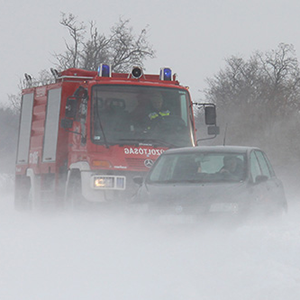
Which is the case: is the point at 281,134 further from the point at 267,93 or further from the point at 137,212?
the point at 137,212

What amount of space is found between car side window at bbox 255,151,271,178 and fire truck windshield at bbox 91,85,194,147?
89.6 inches

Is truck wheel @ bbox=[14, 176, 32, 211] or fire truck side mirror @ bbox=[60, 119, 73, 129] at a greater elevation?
fire truck side mirror @ bbox=[60, 119, 73, 129]

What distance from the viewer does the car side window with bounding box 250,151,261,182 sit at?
10.5 meters

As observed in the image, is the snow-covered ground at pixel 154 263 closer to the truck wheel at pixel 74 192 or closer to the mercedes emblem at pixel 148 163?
the truck wheel at pixel 74 192

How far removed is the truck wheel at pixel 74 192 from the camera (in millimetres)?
13109

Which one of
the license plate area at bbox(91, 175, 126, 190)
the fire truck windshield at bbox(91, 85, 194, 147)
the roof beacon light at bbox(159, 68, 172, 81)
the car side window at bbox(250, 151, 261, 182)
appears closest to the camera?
the car side window at bbox(250, 151, 261, 182)

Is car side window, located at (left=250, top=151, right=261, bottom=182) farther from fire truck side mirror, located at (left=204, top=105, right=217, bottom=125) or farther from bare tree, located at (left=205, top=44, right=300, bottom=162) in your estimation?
bare tree, located at (left=205, top=44, right=300, bottom=162)

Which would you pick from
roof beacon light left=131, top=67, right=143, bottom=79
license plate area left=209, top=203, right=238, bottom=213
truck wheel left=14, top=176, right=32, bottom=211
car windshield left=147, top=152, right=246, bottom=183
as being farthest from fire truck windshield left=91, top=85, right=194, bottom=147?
license plate area left=209, top=203, right=238, bottom=213

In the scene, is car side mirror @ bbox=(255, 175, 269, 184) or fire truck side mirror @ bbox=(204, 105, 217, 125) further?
fire truck side mirror @ bbox=(204, 105, 217, 125)

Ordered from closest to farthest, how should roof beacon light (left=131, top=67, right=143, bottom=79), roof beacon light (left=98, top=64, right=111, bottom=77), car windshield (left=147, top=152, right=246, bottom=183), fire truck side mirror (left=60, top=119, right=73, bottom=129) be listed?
car windshield (left=147, top=152, right=246, bottom=183) < fire truck side mirror (left=60, top=119, right=73, bottom=129) < roof beacon light (left=98, top=64, right=111, bottom=77) < roof beacon light (left=131, top=67, right=143, bottom=79)

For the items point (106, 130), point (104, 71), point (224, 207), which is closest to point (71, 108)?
point (106, 130)

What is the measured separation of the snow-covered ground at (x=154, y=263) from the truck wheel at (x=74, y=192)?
243 cm

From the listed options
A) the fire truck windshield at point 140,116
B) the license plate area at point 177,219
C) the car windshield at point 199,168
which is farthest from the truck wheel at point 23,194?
the license plate area at point 177,219

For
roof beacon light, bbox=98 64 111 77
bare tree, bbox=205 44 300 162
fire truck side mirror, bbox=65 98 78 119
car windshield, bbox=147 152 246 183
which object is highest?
bare tree, bbox=205 44 300 162
